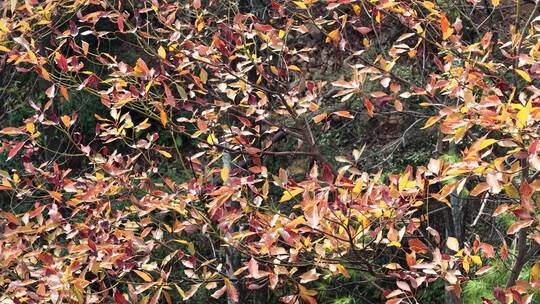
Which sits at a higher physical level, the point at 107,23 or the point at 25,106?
the point at 107,23

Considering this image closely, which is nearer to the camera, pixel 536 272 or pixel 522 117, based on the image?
pixel 522 117

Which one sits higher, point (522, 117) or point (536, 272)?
point (522, 117)

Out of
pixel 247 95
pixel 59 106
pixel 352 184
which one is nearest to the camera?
pixel 352 184

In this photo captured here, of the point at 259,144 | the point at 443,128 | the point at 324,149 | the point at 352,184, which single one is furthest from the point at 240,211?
the point at 324,149

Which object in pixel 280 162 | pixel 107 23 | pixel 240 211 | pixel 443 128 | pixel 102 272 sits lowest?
pixel 280 162

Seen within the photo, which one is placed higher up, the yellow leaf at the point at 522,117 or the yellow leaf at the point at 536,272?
the yellow leaf at the point at 522,117

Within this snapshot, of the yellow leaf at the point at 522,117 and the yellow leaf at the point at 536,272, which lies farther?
the yellow leaf at the point at 536,272

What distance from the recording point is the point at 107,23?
5.13 meters

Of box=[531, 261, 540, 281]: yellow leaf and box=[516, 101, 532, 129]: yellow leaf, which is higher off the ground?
box=[516, 101, 532, 129]: yellow leaf

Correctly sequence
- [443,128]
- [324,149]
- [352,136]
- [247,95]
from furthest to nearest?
[352,136] → [324,149] → [247,95] → [443,128]

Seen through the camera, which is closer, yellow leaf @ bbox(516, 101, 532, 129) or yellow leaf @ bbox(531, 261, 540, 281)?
yellow leaf @ bbox(516, 101, 532, 129)

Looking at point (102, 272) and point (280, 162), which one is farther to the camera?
point (280, 162)

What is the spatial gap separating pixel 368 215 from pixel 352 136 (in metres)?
2.78

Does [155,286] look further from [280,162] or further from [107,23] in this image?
[107,23]
